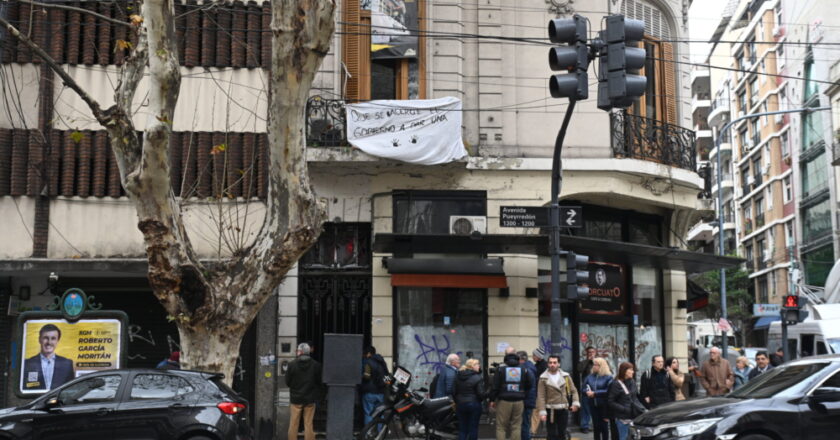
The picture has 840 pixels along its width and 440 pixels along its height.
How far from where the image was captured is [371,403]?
17125 mm

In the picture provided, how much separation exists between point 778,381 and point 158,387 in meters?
7.91

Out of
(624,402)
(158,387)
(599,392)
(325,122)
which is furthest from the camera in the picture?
(325,122)

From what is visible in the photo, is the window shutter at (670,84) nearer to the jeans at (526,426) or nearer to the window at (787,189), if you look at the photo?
the jeans at (526,426)

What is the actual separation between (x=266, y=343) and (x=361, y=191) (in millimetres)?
3663

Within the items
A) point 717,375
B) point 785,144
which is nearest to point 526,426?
point 717,375

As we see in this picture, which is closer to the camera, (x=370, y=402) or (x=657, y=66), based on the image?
(x=370, y=402)

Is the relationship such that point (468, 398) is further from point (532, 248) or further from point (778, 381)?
point (778, 381)

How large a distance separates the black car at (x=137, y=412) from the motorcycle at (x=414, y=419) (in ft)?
13.0

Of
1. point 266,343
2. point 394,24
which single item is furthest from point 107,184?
point 394,24

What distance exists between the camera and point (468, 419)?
49.8 ft

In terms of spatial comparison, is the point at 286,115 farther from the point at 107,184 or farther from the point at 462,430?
the point at 107,184

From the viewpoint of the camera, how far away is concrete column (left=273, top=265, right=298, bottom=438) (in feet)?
60.2

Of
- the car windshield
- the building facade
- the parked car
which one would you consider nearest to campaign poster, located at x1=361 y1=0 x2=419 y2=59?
the building facade

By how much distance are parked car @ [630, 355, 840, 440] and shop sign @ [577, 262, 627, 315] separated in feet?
29.4
